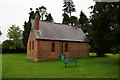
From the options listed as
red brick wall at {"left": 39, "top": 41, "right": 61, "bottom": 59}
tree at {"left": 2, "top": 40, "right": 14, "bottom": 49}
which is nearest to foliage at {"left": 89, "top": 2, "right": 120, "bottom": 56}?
red brick wall at {"left": 39, "top": 41, "right": 61, "bottom": 59}

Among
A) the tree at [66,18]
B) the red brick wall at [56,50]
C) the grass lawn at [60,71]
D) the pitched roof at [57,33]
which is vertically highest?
the tree at [66,18]

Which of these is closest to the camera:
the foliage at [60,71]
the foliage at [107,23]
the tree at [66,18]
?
the foliage at [60,71]

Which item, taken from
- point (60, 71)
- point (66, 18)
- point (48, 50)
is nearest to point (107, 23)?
point (60, 71)

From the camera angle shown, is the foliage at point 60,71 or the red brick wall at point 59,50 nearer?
the foliage at point 60,71

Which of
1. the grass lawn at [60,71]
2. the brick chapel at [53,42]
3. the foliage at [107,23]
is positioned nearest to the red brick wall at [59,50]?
the brick chapel at [53,42]

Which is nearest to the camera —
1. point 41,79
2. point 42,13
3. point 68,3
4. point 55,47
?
point 41,79

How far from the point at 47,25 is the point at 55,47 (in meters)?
6.22

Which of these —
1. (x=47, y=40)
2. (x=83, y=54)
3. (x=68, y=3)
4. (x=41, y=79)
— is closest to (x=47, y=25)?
(x=47, y=40)

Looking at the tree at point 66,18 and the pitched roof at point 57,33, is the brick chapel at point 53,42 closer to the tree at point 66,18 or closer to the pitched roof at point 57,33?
the pitched roof at point 57,33

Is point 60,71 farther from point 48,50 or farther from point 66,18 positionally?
point 66,18

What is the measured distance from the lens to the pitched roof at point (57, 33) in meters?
23.4

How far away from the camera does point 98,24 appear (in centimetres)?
1791

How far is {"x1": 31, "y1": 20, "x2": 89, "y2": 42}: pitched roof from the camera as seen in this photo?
23.4 metres

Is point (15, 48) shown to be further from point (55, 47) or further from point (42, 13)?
point (55, 47)
